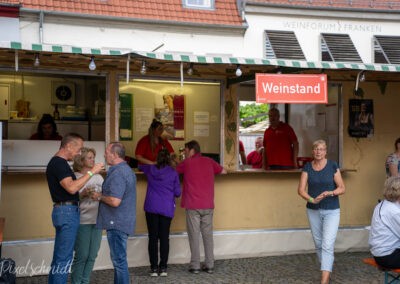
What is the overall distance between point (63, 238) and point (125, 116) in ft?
10.1

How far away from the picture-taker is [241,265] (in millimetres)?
8180

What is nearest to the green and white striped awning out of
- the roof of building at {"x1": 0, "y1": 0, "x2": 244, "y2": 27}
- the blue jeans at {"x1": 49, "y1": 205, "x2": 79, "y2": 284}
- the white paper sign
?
the blue jeans at {"x1": 49, "y1": 205, "x2": 79, "y2": 284}

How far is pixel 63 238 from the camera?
5.87 metres

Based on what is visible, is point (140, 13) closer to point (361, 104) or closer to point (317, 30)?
point (317, 30)

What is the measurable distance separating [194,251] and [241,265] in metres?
0.82

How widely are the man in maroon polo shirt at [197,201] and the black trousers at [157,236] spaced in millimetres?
319

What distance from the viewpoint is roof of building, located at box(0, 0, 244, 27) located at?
12742 mm

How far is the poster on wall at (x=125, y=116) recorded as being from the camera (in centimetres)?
848

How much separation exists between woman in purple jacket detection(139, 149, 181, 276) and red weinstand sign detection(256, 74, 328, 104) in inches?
59.5

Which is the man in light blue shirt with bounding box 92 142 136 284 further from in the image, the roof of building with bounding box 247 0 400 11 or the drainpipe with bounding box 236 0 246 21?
the roof of building with bounding box 247 0 400 11

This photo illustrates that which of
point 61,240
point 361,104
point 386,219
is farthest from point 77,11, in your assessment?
point 386,219

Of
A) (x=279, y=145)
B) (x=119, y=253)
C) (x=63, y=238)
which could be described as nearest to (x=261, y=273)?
(x=279, y=145)

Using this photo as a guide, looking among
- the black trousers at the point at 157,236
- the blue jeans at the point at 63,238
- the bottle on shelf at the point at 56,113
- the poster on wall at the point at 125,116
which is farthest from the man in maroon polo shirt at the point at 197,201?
the bottle on shelf at the point at 56,113

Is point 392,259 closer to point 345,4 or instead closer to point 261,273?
point 261,273
